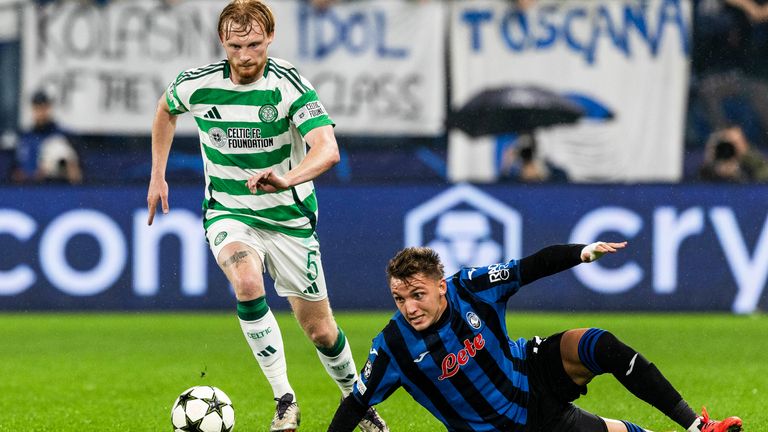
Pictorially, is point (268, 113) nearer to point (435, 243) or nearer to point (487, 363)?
point (487, 363)

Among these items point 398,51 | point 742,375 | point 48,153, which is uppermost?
point 398,51

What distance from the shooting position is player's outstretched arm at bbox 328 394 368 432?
16.6 feet

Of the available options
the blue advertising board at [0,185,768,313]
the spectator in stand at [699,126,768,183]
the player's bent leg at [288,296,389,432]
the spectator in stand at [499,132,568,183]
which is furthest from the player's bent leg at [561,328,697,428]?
the spectator in stand at [499,132,568,183]

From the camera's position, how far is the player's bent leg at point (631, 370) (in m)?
5.16

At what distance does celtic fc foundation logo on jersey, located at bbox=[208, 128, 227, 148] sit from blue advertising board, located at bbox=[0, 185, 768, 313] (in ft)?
19.3

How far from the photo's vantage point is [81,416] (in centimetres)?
703

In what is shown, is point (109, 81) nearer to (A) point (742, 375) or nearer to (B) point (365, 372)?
(A) point (742, 375)

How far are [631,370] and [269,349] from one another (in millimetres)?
1772

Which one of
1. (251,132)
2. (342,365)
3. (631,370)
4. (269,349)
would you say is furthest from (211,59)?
(631,370)

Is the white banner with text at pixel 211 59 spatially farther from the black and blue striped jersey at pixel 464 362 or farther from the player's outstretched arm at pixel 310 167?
the black and blue striped jersey at pixel 464 362

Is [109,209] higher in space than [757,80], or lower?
lower

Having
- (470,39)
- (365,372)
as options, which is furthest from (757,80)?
(365,372)

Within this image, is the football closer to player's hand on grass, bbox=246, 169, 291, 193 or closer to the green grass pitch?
the green grass pitch

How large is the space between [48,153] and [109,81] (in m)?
1.03
